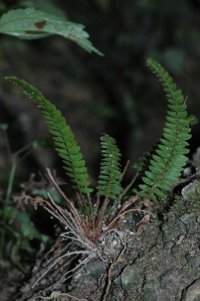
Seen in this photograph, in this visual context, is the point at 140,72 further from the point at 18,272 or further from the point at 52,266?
the point at 52,266

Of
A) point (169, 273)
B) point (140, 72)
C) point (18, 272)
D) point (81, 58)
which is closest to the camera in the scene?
point (169, 273)

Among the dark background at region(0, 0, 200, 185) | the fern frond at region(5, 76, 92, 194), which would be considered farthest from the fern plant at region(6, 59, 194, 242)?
the dark background at region(0, 0, 200, 185)

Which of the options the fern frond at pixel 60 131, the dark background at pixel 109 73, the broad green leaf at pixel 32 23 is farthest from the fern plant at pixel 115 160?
the dark background at pixel 109 73

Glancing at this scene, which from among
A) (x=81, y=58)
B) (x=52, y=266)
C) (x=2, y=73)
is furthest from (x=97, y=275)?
(x=81, y=58)

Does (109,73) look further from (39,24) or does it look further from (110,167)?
(110,167)

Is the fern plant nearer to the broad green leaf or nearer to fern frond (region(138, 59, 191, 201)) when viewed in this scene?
fern frond (region(138, 59, 191, 201))

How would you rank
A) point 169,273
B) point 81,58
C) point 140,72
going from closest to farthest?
point 169,273 → point 140,72 → point 81,58

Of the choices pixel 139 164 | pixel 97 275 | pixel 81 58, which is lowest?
pixel 81 58

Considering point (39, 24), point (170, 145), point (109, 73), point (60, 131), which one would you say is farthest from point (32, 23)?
point (109, 73)
